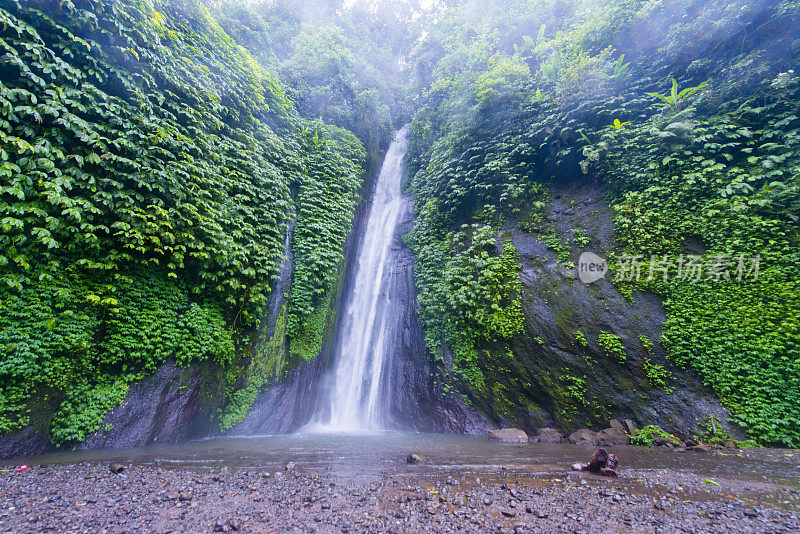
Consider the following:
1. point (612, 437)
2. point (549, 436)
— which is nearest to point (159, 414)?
point (549, 436)

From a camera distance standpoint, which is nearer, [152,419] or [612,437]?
[612,437]

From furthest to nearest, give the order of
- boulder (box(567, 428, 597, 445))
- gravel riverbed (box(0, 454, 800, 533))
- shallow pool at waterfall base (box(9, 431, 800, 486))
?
boulder (box(567, 428, 597, 445)), shallow pool at waterfall base (box(9, 431, 800, 486)), gravel riverbed (box(0, 454, 800, 533))

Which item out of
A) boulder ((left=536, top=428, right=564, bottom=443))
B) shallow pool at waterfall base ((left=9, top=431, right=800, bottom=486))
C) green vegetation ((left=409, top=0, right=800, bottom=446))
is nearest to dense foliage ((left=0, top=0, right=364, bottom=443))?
shallow pool at waterfall base ((left=9, top=431, right=800, bottom=486))

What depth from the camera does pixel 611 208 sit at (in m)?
7.27

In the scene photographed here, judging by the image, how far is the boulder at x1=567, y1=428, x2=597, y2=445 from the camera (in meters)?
5.86

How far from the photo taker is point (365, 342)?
1088cm

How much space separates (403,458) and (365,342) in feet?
20.1

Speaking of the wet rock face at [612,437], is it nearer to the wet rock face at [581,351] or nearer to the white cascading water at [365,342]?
the wet rock face at [581,351]

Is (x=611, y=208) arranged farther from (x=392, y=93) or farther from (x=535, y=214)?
(x=392, y=93)

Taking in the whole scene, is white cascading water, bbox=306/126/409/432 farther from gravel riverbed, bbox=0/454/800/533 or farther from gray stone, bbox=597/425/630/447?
gray stone, bbox=597/425/630/447

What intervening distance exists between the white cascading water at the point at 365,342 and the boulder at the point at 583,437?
5.46 meters

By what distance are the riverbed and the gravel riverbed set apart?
0.01 m

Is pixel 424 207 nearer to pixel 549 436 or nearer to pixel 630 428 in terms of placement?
pixel 549 436

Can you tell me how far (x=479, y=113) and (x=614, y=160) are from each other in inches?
186
